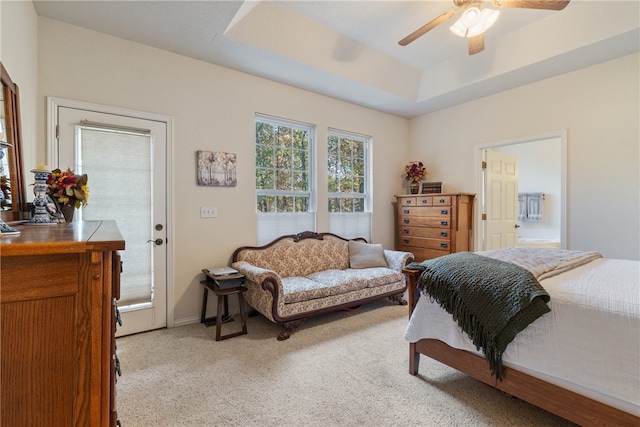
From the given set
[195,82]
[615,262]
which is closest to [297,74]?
[195,82]

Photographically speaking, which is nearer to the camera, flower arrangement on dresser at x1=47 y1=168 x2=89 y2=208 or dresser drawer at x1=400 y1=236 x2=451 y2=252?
flower arrangement on dresser at x1=47 y1=168 x2=89 y2=208

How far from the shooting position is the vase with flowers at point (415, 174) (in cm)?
467

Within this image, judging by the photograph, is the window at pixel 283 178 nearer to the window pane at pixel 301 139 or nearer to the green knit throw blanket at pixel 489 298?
the window pane at pixel 301 139

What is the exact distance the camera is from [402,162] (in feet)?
16.4

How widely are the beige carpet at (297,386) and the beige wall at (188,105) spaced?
2.54ft

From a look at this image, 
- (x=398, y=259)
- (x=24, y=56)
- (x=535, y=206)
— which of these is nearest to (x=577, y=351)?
(x=398, y=259)

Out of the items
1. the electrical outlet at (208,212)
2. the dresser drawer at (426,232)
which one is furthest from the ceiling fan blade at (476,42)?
the electrical outlet at (208,212)

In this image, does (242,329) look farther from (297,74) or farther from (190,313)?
(297,74)

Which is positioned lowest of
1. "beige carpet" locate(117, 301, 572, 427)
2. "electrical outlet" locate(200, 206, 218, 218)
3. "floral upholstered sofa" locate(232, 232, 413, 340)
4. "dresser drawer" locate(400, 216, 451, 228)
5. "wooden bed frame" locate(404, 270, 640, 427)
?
"beige carpet" locate(117, 301, 572, 427)

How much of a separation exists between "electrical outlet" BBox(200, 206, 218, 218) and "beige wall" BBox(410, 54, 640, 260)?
12.1 ft

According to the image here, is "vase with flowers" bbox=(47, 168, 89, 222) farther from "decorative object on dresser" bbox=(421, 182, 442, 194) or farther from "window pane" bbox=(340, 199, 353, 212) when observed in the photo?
"decorative object on dresser" bbox=(421, 182, 442, 194)

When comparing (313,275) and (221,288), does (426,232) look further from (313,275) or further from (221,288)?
(221,288)

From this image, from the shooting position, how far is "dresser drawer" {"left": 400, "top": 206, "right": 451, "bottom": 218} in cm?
398

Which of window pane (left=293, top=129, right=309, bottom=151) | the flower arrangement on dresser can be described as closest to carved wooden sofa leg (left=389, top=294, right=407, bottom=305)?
window pane (left=293, top=129, right=309, bottom=151)
